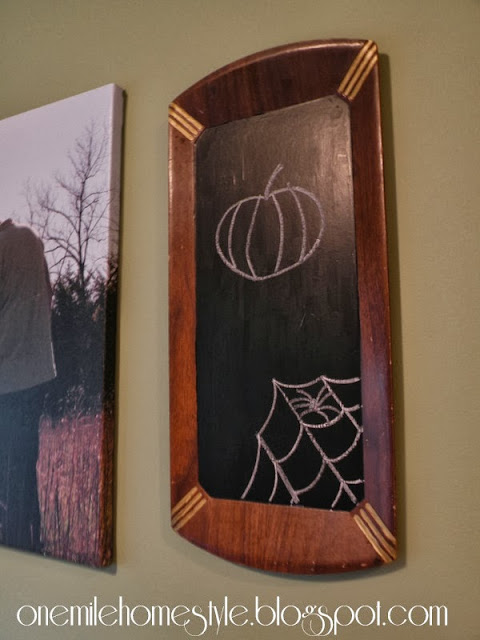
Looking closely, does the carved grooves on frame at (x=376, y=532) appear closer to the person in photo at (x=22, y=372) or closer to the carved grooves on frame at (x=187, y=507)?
the carved grooves on frame at (x=187, y=507)

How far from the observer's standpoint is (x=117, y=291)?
113 centimetres

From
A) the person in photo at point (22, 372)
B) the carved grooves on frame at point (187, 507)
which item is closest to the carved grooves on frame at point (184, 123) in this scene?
the person in photo at point (22, 372)

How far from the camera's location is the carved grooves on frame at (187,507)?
3.22ft

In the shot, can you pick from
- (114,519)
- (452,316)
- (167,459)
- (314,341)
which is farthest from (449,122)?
(114,519)

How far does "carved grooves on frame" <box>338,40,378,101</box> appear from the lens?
0.90 m

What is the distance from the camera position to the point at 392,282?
91cm

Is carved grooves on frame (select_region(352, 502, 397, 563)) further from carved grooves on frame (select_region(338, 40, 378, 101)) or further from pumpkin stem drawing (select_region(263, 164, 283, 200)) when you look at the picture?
carved grooves on frame (select_region(338, 40, 378, 101))

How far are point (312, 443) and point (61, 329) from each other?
0.60m

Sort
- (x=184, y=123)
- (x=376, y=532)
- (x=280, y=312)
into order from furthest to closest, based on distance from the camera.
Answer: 1. (x=184, y=123)
2. (x=280, y=312)
3. (x=376, y=532)

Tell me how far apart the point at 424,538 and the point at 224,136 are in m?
0.80

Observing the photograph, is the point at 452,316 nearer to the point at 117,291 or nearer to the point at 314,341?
the point at 314,341

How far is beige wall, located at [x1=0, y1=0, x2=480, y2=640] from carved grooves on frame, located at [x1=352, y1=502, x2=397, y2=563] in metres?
0.04

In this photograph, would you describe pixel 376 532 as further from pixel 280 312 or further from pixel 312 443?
pixel 280 312

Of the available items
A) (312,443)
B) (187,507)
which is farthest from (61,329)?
(312,443)
